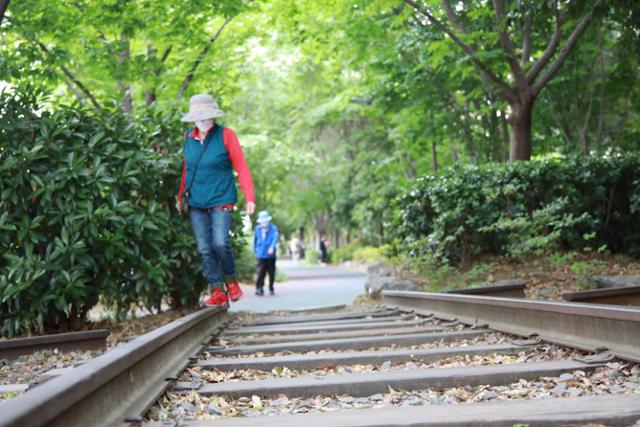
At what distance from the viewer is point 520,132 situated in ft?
44.6

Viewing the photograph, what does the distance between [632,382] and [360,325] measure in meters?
3.51

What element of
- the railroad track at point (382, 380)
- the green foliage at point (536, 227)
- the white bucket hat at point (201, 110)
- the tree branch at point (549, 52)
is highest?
the tree branch at point (549, 52)

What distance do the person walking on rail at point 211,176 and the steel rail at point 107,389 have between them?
109 inches

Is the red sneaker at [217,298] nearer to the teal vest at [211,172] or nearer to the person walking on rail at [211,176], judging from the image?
the person walking on rail at [211,176]

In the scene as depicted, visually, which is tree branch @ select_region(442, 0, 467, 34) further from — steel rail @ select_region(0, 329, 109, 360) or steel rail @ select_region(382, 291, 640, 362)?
steel rail @ select_region(0, 329, 109, 360)

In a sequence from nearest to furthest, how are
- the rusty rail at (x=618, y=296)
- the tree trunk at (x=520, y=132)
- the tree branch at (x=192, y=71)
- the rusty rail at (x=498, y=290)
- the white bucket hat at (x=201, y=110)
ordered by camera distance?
the rusty rail at (x=618, y=296) < the white bucket hat at (x=201, y=110) < the rusty rail at (x=498, y=290) < the tree trunk at (x=520, y=132) < the tree branch at (x=192, y=71)

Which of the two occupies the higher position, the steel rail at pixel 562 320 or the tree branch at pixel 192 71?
the tree branch at pixel 192 71

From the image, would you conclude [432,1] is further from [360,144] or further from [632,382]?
[360,144]

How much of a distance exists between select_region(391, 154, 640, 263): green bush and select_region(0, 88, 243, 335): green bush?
5756mm

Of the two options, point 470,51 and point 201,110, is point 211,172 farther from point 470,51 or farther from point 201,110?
point 470,51

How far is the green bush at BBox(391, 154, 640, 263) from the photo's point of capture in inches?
465

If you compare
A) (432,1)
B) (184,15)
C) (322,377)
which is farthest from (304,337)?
(184,15)

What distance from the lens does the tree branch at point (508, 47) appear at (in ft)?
37.8

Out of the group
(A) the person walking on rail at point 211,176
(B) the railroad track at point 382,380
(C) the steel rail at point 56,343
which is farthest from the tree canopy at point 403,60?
(B) the railroad track at point 382,380
